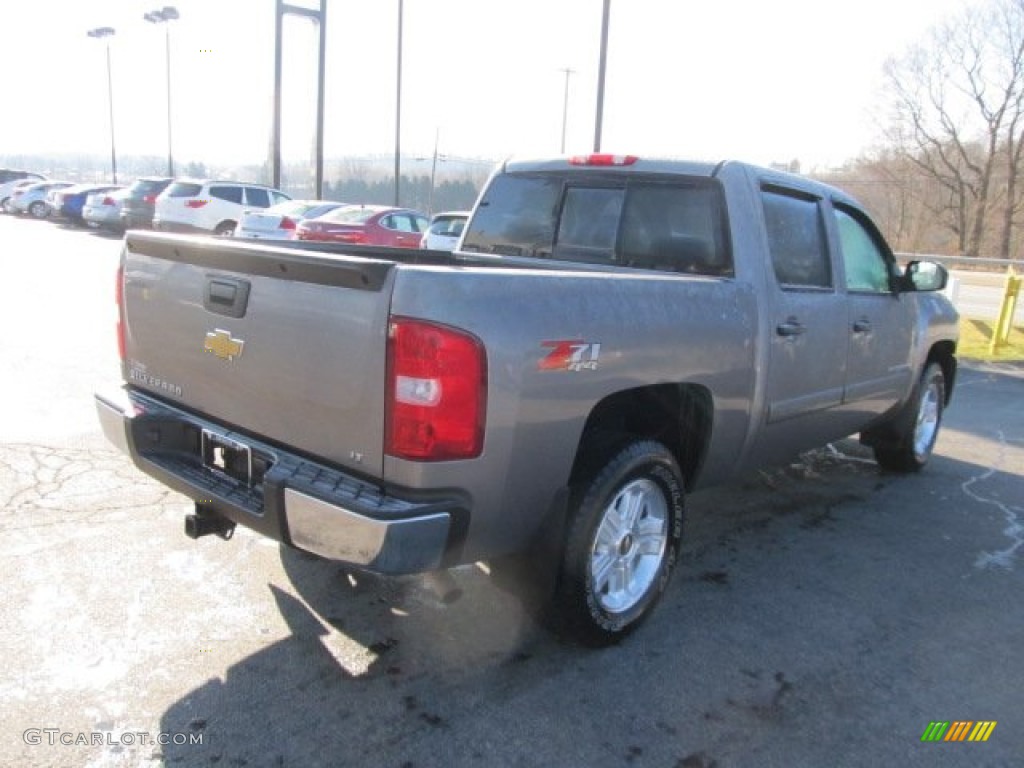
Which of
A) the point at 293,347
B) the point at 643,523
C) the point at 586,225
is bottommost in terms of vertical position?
the point at 643,523

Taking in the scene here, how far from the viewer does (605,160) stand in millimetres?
4375

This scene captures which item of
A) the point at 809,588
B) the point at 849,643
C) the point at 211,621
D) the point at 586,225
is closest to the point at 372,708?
the point at 211,621

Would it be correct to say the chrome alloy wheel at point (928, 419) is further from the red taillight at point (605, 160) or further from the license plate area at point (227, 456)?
the license plate area at point (227, 456)

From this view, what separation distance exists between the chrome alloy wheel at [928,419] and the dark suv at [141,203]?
76.4 feet

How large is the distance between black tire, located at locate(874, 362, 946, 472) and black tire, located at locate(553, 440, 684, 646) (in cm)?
294

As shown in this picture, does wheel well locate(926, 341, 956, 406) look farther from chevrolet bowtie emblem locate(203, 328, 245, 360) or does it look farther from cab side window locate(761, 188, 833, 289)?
chevrolet bowtie emblem locate(203, 328, 245, 360)

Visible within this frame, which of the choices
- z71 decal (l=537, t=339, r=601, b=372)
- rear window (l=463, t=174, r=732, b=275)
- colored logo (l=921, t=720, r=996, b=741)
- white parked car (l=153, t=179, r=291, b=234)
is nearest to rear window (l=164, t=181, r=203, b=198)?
white parked car (l=153, t=179, r=291, b=234)

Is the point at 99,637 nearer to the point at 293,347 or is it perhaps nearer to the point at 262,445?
the point at 262,445

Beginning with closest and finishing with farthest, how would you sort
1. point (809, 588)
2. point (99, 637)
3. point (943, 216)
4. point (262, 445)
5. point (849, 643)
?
point (262, 445) < point (99, 637) < point (849, 643) < point (809, 588) < point (943, 216)

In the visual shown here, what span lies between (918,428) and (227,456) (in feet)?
15.8

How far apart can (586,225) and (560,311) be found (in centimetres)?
172

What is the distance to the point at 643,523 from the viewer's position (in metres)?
3.57

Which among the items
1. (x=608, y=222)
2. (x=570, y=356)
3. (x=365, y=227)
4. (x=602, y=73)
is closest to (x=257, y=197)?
(x=365, y=227)

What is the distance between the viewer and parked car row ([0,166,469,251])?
17000mm
